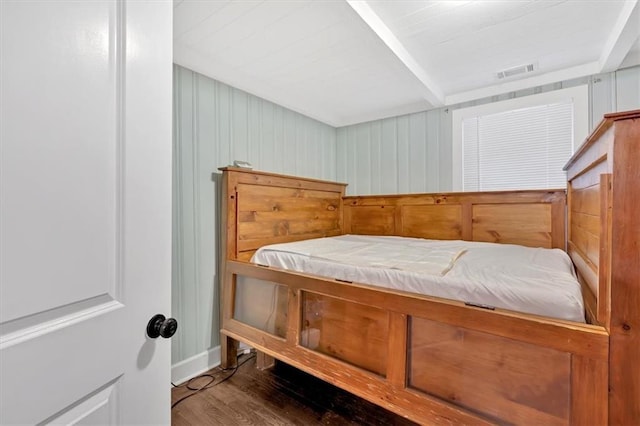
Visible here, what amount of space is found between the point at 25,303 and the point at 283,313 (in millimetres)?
1375

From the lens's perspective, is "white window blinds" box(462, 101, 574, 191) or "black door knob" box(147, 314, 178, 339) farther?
"white window blinds" box(462, 101, 574, 191)

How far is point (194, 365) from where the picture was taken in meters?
2.01

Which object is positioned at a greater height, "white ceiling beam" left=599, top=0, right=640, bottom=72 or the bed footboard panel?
"white ceiling beam" left=599, top=0, right=640, bottom=72

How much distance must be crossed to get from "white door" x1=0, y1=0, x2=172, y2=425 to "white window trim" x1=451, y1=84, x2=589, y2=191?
259 cm

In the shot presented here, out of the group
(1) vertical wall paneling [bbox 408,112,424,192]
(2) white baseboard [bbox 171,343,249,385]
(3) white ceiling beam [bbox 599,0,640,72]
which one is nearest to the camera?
(3) white ceiling beam [bbox 599,0,640,72]

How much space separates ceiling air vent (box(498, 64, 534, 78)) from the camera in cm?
220

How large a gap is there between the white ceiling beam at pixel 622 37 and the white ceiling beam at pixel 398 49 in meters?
1.08

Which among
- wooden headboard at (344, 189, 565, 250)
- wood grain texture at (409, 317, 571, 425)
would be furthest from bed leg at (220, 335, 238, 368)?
wooden headboard at (344, 189, 565, 250)

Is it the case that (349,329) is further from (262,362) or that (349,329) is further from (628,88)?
(628,88)

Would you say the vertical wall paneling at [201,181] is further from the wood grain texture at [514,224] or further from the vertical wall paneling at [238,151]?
the wood grain texture at [514,224]

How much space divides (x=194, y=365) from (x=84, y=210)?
6.02 ft

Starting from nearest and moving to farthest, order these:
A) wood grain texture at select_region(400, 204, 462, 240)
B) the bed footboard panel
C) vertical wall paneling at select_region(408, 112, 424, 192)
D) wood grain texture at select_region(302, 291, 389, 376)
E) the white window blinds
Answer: the bed footboard panel
wood grain texture at select_region(302, 291, 389, 376)
the white window blinds
wood grain texture at select_region(400, 204, 462, 240)
vertical wall paneling at select_region(408, 112, 424, 192)

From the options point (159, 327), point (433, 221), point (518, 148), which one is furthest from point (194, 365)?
point (518, 148)

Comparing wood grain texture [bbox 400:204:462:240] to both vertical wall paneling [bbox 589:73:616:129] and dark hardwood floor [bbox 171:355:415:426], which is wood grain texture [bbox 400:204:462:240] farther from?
dark hardwood floor [bbox 171:355:415:426]
